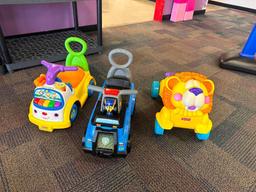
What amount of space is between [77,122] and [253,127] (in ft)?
3.90

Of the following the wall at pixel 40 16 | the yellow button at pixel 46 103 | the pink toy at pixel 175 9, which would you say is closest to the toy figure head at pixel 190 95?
the yellow button at pixel 46 103

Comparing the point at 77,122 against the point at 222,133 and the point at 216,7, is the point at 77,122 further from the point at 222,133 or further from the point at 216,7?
the point at 216,7

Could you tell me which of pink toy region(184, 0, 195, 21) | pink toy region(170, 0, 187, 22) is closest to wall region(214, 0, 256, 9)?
Result: pink toy region(184, 0, 195, 21)

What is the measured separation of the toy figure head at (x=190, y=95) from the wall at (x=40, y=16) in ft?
6.19

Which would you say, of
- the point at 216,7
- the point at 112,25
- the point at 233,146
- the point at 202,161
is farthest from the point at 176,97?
the point at 216,7

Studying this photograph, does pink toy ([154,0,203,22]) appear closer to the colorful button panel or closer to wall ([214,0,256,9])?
wall ([214,0,256,9])

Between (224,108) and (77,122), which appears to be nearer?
(77,122)

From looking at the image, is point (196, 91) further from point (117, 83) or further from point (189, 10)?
point (189, 10)

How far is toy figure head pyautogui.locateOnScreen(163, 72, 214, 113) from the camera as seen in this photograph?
1.01 m

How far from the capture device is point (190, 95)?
100 centimetres

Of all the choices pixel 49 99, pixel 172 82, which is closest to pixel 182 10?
pixel 172 82

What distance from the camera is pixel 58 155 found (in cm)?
103

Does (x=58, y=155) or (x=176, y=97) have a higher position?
(x=176, y=97)

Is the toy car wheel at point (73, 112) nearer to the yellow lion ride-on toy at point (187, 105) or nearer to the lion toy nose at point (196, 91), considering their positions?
the yellow lion ride-on toy at point (187, 105)
